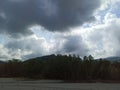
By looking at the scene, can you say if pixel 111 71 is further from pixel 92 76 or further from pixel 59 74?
pixel 59 74

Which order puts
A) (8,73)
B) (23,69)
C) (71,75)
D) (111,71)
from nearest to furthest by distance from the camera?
(71,75)
(111,71)
(23,69)
(8,73)

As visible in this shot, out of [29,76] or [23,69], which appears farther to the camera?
[23,69]

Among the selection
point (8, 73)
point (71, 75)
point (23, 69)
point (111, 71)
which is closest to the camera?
point (71, 75)

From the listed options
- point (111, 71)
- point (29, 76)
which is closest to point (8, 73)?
point (29, 76)

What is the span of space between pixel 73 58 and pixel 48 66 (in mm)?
8940

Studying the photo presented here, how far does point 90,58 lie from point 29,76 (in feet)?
72.2

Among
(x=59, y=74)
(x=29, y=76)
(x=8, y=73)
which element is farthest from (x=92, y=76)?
(x=8, y=73)

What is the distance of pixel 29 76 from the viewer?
105 meters

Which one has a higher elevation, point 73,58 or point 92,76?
point 73,58

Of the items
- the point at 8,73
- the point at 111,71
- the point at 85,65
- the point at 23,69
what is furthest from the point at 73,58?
the point at 8,73

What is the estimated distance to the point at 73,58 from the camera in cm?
9975

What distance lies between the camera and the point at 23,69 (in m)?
113

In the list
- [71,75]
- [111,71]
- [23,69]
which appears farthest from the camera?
[23,69]

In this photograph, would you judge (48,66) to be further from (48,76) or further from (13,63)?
(13,63)
